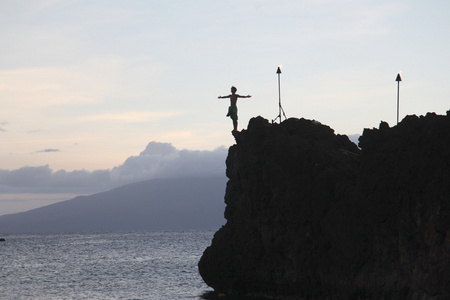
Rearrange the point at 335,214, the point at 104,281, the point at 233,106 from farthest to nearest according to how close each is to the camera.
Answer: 1. the point at 104,281
2. the point at 233,106
3. the point at 335,214

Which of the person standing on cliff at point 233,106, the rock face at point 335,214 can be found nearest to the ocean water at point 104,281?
the rock face at point 335,214

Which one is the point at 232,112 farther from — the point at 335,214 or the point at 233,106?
the point at 335,214

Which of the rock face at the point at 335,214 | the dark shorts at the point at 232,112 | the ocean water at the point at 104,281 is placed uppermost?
the dark shorts at the point at 232,112

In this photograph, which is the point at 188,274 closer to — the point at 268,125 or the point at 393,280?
the point at 268,125

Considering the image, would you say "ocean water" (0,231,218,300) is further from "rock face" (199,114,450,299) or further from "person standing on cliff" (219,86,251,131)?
"person standing on cliff" (219,86,251,131)

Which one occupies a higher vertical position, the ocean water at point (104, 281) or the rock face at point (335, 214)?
the rock face at point (335, 214)

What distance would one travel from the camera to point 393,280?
27.3 metres

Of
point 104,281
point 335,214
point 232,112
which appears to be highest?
point 232,112

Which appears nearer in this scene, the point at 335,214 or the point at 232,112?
the point at 335,214

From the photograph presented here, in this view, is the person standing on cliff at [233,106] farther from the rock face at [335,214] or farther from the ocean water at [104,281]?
the ocean water at [104,281]

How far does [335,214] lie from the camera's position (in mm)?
31328

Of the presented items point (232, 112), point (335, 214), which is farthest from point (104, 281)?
point (335, 214)

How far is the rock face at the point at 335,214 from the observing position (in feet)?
86.6

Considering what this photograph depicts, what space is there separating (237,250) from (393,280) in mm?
12342
